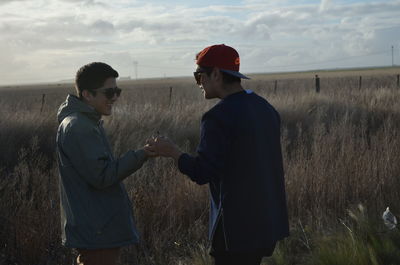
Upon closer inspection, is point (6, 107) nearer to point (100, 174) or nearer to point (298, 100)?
point (298, 100)

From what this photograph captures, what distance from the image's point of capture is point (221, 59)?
2.71 metres

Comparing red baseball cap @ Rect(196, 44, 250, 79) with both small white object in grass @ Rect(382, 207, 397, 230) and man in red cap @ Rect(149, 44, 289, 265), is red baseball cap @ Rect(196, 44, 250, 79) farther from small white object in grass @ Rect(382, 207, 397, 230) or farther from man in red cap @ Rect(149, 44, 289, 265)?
small white object in grass @ Rect(382, 207, 397, 230)

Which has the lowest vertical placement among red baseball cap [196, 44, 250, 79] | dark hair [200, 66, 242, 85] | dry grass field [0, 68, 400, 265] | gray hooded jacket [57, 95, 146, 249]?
dry grass field [0, 68, 400, 265]

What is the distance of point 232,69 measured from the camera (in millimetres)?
2738

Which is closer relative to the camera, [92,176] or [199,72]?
[92,176]

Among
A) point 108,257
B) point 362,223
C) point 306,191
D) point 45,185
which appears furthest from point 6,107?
point 108,257

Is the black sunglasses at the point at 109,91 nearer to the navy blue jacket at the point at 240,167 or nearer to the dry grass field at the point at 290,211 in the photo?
the navy blue jacket at the point at 240,167

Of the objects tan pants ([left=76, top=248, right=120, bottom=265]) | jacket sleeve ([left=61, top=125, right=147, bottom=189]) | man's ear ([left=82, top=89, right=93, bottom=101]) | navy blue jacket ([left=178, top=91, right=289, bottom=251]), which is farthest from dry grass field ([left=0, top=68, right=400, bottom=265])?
man's ear ([left=82, top=89, right=93, bottom=101])

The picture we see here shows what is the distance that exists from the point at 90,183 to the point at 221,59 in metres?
0.90

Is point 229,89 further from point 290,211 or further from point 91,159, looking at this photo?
point 290,211

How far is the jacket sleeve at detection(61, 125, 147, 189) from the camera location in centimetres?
266

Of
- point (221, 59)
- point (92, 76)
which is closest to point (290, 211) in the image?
point (221, 59)

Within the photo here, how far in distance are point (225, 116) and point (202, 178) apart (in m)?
0.32

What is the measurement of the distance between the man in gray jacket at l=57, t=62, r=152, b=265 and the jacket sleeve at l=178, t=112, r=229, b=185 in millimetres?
364
